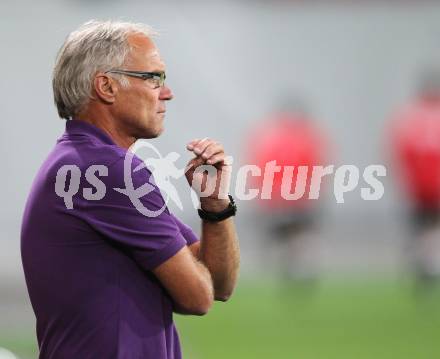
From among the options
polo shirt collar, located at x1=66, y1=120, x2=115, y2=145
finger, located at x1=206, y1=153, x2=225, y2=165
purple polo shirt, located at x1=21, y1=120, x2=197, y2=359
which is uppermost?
polo shirt collar, located at x1=66, y1=120, x2=115, y2=145

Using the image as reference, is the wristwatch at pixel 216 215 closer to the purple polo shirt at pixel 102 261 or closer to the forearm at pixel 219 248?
the forearm at pixel 219 248

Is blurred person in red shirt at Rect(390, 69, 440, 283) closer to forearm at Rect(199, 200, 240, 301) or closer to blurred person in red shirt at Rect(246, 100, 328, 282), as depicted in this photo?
blurred person in red shirt at Rect(246, 100, 328, 282)

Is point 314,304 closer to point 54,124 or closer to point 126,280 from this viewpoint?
point 54,124

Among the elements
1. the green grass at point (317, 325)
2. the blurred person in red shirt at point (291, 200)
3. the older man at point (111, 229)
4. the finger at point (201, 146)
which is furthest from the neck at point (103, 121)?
the blurred person in red shirt at point (291, 200)

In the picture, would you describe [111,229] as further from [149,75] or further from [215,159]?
[149,75]

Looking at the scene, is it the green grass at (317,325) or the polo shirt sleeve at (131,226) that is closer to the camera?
the polo shirt sleeve at (131,226)

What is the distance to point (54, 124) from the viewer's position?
48.9ft

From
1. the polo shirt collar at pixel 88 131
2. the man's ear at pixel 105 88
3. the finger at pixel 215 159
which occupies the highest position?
the man's ear at pixel 105 88

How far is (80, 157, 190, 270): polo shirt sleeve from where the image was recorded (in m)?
3.70

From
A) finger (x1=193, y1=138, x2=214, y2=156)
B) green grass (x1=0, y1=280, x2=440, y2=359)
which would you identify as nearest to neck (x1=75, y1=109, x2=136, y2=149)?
finger (x1=193, y1=138, x2=214, y2=156)

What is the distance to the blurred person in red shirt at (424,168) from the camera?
12812 millimetres

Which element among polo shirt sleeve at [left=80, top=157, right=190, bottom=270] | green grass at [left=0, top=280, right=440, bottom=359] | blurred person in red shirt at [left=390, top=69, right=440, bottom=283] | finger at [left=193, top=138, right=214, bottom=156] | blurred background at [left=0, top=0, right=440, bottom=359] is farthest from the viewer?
blurred background at [left=0, top=0, right=440, bottom=359]

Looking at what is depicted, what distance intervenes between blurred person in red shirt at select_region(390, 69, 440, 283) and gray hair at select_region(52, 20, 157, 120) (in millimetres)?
9216

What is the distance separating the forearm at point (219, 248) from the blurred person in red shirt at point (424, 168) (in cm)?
901
